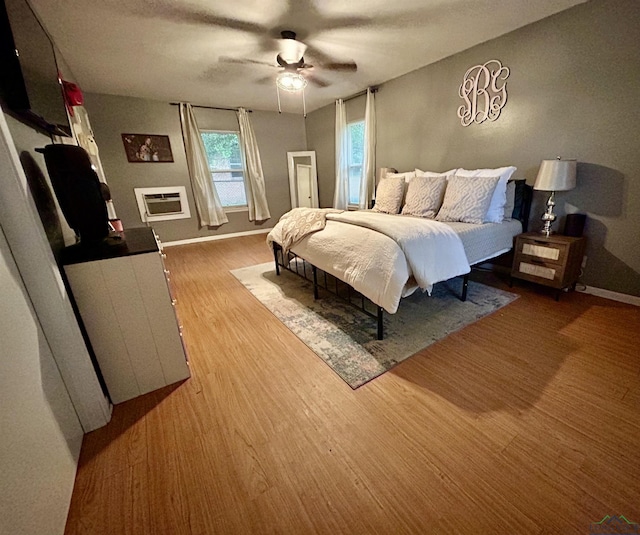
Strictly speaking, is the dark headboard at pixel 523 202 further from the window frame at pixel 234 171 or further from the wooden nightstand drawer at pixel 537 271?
the window frame at pixel 234 171

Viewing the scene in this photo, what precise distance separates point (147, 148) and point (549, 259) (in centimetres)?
573

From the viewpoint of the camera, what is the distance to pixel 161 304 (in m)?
1.47

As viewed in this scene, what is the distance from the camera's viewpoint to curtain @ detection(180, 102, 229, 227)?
182 inches

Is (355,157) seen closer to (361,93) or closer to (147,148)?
(361,93)

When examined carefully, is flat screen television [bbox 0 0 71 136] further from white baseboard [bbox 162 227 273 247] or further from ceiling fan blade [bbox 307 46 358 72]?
white baseboard [bbox 162 227 273 247]

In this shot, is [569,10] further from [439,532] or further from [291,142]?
[291,142]

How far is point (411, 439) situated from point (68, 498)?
4.57 feet

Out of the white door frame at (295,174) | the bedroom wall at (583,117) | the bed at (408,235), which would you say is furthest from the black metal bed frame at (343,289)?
the white door frame at (295,174)

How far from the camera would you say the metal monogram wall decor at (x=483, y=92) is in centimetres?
273

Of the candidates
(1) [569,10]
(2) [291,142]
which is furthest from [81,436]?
(2) [291,142]

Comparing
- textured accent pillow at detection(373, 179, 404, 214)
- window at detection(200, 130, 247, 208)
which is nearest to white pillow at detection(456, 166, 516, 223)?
textured accent pillow at detection(373, 179, 404, 214)

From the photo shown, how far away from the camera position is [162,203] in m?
4.84

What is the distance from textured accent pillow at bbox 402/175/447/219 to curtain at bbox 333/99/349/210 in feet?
7.25

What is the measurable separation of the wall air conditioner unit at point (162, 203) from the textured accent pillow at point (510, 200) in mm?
5016
